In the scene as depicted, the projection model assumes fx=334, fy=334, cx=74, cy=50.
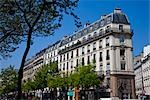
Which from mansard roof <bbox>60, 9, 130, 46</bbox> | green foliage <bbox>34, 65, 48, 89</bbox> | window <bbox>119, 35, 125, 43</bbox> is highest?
mansard roof <bbox>60, 9, 130, 46</bbox>

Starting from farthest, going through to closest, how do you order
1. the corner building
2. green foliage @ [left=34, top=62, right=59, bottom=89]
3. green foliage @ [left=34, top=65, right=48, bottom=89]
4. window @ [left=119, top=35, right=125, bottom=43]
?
green foliage @ [left=34, top=65, right=48, bottom=89] → green foliage @ [left=34, top=62, right=59, bottom=89] → window @ [left=119, top=35, right=125, bottom=43] → the corner building

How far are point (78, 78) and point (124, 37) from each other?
13630 millimetres

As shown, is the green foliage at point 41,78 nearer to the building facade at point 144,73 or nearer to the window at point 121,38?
the window at point 121,38

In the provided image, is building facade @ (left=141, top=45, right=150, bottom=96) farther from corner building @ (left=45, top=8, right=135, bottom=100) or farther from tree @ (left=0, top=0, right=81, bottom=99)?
tree @ (left=0, top=0, right=81, bottom=99)

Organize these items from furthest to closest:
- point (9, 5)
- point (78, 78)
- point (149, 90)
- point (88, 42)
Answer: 1. point (149, 90)
2. point (88, 42)
3. point (78, 78)
4. point (9, 5)

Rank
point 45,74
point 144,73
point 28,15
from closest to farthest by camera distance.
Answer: point 28,15
point 45,74
point 144,73

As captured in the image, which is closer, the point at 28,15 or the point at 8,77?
the point at 28,15

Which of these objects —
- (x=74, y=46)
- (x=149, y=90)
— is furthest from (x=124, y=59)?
(x=149, y=90)

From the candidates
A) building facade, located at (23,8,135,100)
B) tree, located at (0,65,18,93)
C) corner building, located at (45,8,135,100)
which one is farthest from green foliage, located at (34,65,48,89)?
tree, located at (0,65,18,93)

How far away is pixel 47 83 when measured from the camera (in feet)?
265

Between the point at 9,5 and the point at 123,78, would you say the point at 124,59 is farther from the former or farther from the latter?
the point at 9,5

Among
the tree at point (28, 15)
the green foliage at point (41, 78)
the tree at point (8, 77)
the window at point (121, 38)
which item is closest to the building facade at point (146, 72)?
the green foliage at point (41, 78)

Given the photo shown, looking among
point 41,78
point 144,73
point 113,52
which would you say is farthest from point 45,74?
point 144,73

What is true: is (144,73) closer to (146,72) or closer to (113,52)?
(146,72)
